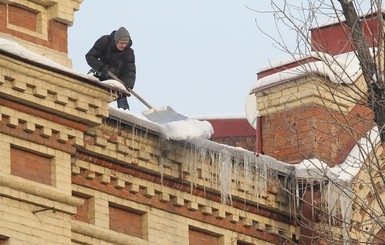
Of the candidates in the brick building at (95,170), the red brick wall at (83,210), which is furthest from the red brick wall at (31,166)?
the red brick wall at (83,210)

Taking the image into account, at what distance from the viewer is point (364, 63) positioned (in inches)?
815

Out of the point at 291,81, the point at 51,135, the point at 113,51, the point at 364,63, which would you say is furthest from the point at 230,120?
the point at 364,63

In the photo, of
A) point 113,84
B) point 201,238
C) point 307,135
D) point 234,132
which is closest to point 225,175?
point 201,238

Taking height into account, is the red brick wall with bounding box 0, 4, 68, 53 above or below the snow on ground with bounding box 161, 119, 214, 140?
above

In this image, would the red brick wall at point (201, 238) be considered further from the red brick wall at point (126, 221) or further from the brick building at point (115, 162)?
the red brick wall at point (126, 221)

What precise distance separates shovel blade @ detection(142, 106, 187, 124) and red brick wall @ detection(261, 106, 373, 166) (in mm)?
2284

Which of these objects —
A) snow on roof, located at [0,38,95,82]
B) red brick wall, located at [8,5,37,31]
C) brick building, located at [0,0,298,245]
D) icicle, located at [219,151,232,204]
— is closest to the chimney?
brick building, located at [0,0,298,245]

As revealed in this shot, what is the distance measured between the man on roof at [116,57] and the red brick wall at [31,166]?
109 inches

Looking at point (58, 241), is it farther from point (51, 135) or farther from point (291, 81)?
point (291, 81)

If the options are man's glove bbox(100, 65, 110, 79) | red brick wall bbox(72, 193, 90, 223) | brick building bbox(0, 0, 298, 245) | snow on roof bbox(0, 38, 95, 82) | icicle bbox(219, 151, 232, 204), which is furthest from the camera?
icicle bbox(219, 151, 232, 204)

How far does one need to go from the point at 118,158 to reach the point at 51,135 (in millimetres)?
1481

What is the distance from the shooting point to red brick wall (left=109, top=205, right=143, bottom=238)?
24125mm

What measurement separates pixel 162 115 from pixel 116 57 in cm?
116

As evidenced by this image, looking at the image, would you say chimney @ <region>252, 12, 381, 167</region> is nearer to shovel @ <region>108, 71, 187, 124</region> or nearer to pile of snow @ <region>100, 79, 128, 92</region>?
shovel @ <region>108, 71, 187, 124</region>
